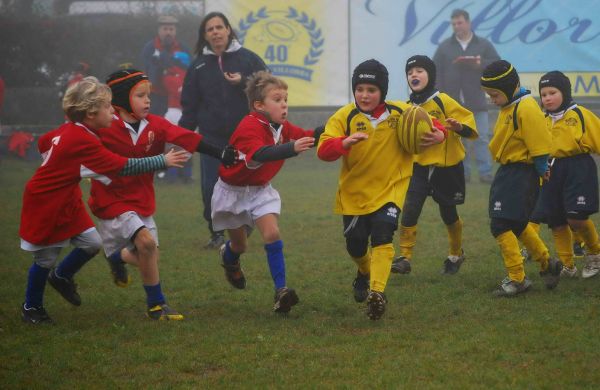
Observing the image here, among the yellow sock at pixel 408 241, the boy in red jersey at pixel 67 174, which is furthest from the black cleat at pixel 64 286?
the yellow sock at pixel 408 241

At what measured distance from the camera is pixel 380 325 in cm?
693

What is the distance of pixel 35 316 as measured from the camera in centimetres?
729

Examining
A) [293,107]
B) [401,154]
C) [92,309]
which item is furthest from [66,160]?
[293,107]

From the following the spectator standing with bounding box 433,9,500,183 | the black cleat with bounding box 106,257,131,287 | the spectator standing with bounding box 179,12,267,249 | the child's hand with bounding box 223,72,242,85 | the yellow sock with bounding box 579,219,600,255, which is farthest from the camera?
the spectator standing with bounding box 433,9,500,183

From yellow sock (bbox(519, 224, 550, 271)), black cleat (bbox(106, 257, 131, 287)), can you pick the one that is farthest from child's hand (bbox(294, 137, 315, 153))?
yellow sock (bbox(519, 224, 550, 271))

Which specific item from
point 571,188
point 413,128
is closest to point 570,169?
point 571,188

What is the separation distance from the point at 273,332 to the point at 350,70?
1332 centimetres

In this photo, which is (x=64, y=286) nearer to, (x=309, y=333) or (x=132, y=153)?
(x=132, y=153)

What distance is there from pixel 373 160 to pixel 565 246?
2218 mm

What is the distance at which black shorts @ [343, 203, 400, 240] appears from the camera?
7164 mm

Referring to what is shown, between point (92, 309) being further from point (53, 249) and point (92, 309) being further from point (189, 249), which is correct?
point (189, 249)

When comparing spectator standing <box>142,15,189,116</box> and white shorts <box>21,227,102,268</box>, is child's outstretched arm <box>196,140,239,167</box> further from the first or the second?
spectator standing <box>142,15,189,116</box>

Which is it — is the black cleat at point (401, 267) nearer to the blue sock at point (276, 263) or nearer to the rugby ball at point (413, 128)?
the blue sock at point (276, 263)

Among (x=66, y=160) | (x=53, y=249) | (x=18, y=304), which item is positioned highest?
(x=66, y=160)
